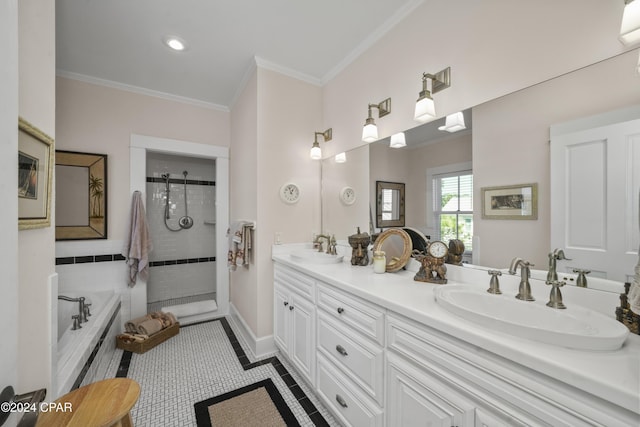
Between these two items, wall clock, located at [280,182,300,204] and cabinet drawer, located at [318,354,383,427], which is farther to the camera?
wall clock, located at [280,182,300,204]

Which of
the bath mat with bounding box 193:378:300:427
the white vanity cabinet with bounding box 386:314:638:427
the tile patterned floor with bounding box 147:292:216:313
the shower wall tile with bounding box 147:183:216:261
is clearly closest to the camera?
the white vanity cabinet with bounding box 386:314:638:427

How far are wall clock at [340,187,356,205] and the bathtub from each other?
6.57 feet

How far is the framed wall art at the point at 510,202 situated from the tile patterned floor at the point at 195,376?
1514 millimetres

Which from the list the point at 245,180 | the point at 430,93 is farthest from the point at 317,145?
the point at 430,93

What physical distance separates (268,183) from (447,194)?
1.46 m

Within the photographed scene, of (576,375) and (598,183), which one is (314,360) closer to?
(576,375)

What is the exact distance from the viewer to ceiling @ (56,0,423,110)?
66.3 inches

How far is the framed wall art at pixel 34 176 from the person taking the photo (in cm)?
83

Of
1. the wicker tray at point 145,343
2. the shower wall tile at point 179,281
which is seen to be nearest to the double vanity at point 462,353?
the wicker tray at point 145,343

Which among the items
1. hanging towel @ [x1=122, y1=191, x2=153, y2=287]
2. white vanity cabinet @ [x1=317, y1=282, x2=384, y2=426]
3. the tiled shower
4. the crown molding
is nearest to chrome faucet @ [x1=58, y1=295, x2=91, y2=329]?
hanging towel @ [x1=122, y1=191, x2=153, y2=287]

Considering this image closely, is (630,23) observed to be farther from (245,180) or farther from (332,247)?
(245,180)

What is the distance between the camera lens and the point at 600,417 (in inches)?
22.8

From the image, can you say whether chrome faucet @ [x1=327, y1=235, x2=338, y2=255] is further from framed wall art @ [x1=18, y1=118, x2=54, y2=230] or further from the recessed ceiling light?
the recessed ceiling light

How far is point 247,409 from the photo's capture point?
5.31 ft
